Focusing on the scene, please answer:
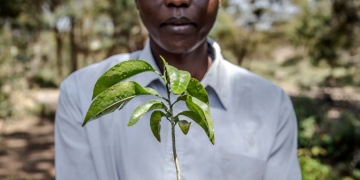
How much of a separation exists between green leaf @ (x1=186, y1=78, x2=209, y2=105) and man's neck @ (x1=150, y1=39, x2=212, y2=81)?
821 millimetres

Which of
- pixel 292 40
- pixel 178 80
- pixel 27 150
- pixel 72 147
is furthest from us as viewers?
pixel 292 40

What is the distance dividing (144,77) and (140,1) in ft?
1.10

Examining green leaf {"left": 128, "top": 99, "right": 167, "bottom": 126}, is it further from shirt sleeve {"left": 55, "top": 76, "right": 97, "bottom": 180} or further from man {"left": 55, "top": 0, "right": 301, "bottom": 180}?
shirt sleeve {"left": 55, "top": 76, "right": 97, "bottom": 180}

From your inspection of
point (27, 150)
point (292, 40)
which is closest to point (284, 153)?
point (27, 150)

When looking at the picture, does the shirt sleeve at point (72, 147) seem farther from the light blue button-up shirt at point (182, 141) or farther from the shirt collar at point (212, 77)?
the shirt collar at point (212, 77)

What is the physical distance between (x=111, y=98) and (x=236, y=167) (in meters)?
0.88

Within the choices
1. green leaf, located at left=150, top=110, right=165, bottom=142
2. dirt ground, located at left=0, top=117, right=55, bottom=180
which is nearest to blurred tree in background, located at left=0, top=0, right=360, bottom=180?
dirt ground, located at left=0, top=117, right=55, bottom=180

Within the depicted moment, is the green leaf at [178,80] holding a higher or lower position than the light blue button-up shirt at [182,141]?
higher

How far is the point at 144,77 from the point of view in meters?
1.42

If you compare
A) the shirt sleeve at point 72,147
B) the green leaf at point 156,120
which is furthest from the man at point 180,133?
the green leaf at point 156,120

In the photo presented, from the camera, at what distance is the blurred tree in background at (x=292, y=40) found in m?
5.66

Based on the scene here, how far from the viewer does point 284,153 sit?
138 centimetres

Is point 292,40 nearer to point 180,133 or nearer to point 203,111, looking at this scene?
point 180,133

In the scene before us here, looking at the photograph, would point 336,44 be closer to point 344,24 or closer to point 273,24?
point 344,24
